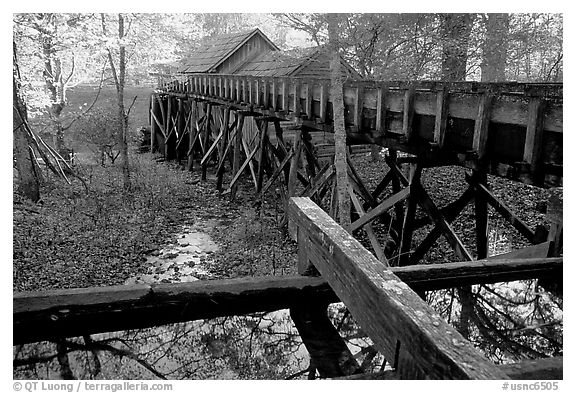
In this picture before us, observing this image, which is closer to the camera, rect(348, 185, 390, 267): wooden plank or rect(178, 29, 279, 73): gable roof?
rect(348, 185, 390, 267): wooden plank

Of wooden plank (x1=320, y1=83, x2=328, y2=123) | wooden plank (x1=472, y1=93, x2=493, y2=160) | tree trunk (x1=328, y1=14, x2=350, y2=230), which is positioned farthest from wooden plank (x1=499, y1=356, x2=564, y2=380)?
wooden plank (x1=320, y1=83, x2=328, y2=123)

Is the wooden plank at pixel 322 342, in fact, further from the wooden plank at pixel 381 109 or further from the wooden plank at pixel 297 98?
the wooden plank at pixel 297 98

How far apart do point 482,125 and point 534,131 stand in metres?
0.59

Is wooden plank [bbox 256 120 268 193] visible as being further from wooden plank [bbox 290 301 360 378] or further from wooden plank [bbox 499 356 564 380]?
wooden plank [bbox 499 356 564 380]

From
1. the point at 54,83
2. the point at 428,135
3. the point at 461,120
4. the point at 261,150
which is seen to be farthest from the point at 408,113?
the point at 54,83

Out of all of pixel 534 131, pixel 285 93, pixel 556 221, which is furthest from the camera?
pixel 285 93

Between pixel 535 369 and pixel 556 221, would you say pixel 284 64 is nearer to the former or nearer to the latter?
pixel 556 221

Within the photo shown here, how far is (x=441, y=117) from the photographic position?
4773mm

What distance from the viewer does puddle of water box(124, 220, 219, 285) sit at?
24.7ft

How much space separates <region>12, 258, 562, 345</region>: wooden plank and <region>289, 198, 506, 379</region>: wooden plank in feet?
0.98

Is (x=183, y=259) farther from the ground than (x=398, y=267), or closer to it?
closer to it

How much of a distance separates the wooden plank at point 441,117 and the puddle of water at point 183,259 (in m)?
4.38

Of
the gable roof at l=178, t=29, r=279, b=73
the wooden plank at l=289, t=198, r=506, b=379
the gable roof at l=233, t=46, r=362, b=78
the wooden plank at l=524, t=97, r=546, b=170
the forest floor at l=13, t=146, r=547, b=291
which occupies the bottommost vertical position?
the forest floor at l=13, t=146, r=547, b=291
